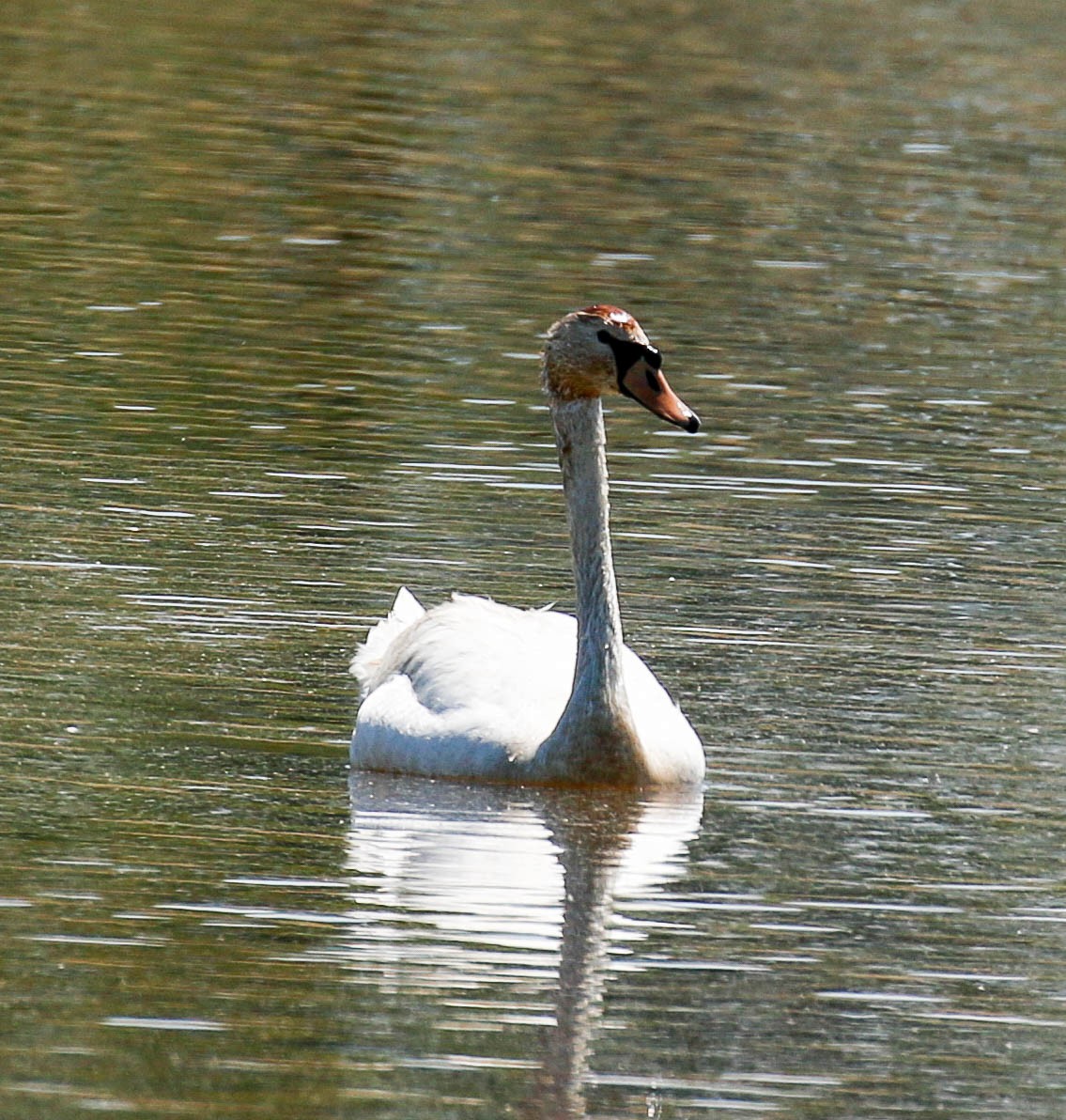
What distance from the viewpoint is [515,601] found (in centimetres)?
1213

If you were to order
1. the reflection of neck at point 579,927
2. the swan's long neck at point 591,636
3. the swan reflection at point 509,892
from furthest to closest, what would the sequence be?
the swan's long neck at point 591,636 → the swan reflection at point 509,892 → the reflection of neck at point 579,927

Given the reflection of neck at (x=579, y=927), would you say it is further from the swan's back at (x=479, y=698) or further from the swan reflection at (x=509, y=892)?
the swan's back at (x=479, y=698)

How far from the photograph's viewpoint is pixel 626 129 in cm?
2925

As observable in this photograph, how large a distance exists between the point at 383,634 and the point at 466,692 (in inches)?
42.9

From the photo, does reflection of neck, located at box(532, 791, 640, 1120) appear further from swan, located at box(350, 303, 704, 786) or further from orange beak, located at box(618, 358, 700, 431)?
orange beak, located at box(618, 358, 700, 431)

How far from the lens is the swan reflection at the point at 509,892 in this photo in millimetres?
7539

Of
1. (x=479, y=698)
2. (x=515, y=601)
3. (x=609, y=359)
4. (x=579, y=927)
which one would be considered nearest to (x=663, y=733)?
(x=479, y=698)

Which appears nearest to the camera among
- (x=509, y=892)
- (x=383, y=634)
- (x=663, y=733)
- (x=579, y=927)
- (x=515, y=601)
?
(x=579, y=927)

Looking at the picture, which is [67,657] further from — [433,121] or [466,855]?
[433,121]

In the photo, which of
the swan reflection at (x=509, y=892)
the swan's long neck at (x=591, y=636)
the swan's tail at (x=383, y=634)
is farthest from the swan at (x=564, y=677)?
the swan's tail at (x=383, y=634)

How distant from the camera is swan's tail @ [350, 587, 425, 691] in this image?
11.0 meters

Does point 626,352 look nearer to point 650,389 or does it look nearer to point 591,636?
point 650,389

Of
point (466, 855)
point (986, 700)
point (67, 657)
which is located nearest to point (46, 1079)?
point (466, 855)

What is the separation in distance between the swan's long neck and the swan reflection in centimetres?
14
